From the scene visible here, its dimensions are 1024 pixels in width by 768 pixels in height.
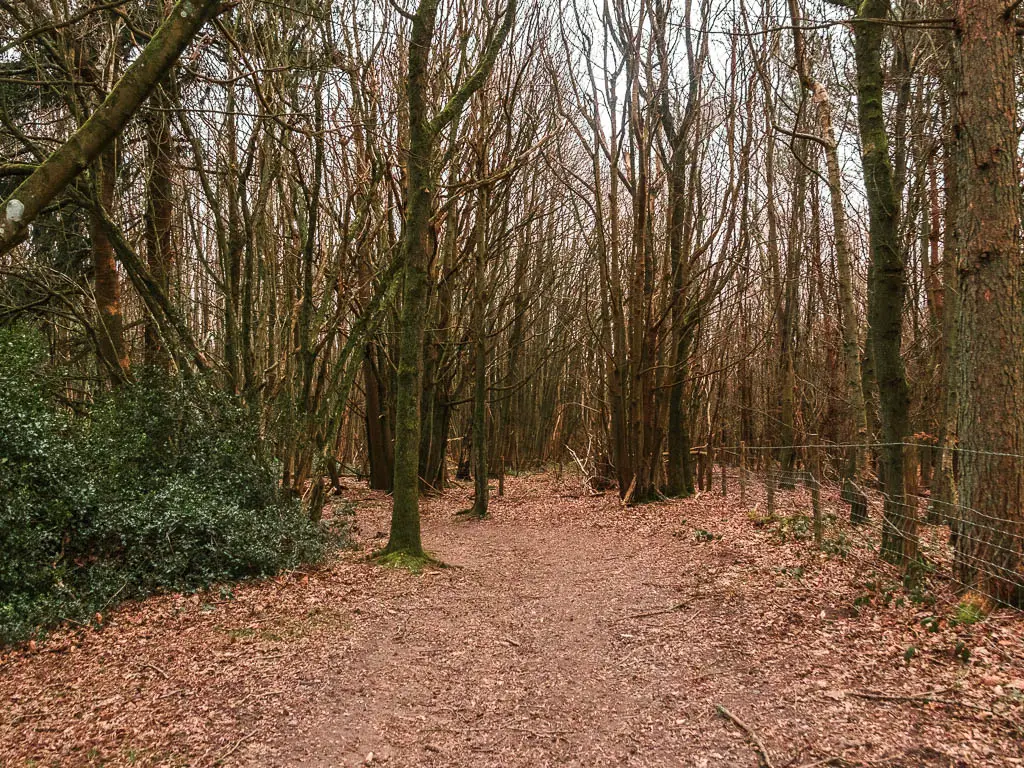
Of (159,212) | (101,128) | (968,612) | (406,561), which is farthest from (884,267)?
(159,212)

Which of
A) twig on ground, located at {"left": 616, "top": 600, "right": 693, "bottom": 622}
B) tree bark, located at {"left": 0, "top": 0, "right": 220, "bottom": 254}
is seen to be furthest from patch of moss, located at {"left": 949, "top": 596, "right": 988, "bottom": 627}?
tree bark, located at {"left": 0, "top": 0, "right": 220, "bottom": 254}

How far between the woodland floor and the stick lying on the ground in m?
0.04

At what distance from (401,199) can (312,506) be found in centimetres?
643

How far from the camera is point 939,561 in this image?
19.4ft

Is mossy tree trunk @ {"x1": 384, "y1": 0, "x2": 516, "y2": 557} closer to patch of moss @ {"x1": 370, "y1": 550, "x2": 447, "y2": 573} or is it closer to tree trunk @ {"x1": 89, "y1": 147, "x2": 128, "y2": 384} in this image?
patch of moss @ {"x1": 370, "y1": 550, "x2": 447, "y2": 573}

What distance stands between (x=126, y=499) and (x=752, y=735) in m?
6.26

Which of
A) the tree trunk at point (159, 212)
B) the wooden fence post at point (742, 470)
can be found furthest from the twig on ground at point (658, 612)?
the tree trunk at point (159, 212)

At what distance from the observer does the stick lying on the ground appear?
11.3ft

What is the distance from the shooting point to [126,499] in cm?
691

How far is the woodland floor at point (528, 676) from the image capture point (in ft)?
12.1

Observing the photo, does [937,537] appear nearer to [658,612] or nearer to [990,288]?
[990,288]

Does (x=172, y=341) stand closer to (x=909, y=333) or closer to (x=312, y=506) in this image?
(x=312, y=506)

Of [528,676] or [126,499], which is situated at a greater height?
[126,499]

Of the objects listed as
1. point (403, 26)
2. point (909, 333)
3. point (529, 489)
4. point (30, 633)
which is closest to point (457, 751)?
point (30, 633)
